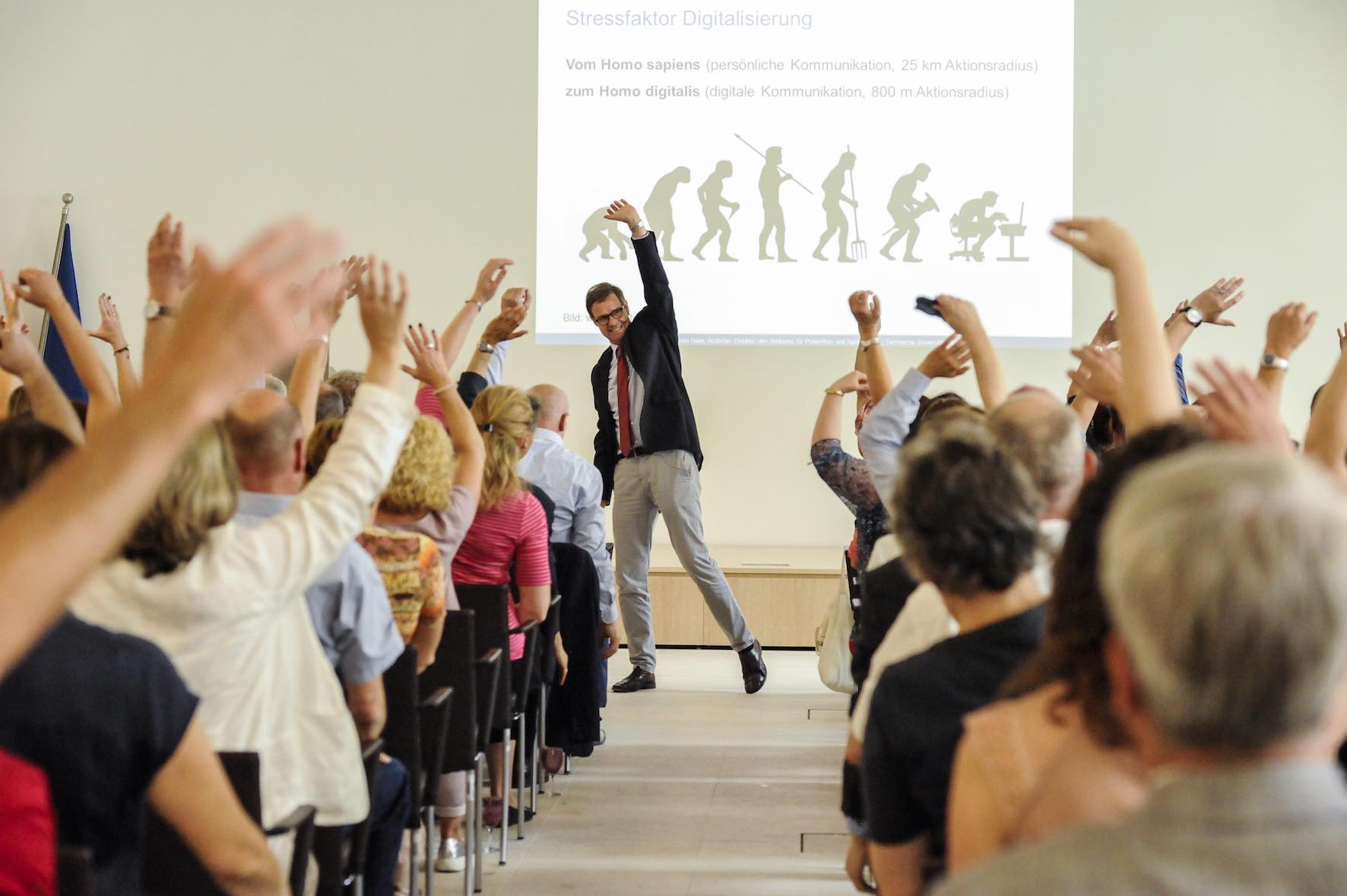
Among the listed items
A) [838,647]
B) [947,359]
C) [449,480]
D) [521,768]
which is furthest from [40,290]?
[838,647]

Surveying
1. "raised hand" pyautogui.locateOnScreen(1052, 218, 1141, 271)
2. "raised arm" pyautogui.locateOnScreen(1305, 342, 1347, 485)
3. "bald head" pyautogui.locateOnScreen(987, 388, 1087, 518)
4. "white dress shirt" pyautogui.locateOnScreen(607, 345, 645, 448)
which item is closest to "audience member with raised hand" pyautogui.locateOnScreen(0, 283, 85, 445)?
"bald head" pyautogui.locateOnScreen(987, 388, 1087, 518)

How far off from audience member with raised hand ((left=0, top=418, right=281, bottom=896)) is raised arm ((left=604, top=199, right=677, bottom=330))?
12.4 feet

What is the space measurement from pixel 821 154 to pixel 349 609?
5.43 metres

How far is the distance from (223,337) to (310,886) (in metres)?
1.59

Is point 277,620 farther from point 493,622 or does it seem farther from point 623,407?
point 623,407

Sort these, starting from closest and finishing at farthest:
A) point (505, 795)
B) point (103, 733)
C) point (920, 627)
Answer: point (103, 733) < point (920, 627) < point (505, 795)

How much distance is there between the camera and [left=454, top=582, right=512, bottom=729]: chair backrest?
3377 mm

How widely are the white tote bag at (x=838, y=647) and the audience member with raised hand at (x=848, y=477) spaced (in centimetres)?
13

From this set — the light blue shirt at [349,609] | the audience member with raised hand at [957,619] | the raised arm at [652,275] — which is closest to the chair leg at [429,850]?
the light blue shirt at [349,609]

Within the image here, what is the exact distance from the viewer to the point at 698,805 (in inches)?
169

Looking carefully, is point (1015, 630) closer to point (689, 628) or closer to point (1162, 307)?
point (689, 628)

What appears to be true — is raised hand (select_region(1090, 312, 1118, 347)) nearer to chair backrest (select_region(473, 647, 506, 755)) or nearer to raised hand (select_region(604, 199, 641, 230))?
raised hand (select_region(604, 199, 641, 230))

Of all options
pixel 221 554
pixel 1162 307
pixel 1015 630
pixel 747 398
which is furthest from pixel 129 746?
pixel 1162 307

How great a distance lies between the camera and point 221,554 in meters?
1.81
